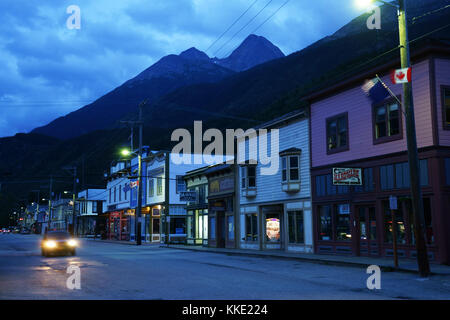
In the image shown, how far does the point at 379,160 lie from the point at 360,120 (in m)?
2.54

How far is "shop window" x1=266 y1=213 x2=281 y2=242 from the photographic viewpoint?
30812 millimetres

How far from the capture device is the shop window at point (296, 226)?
2776 cm

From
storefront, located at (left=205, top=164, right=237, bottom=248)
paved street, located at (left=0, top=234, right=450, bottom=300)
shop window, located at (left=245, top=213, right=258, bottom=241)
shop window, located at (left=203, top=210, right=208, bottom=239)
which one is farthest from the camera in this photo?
shop window, located at (left=203, top=210, right=208, bottom=239)

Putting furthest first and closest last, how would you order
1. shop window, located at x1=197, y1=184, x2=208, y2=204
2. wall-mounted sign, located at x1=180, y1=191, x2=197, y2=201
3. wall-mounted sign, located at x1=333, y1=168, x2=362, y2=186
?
wall-mounted sign, located at x1=180, y1=191, x2=197, y2=201 → shop window, located at x1=197, y1=184, x2=208, y2=204 → wall-mounted sign, located at x1=333, y1=168, x2=362, y2=186

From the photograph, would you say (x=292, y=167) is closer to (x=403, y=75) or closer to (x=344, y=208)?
(x=344, y=208)

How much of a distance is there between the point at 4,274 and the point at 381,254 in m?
16.0

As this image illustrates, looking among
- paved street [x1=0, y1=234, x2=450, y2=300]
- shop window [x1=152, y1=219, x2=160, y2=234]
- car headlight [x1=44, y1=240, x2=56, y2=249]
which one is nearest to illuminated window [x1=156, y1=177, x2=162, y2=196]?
shop window [x1=152, y1=219, x2=160, y2=234]

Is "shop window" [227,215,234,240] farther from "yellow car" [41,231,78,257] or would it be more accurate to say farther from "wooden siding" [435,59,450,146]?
"wooden siding" [435,59,450,146]

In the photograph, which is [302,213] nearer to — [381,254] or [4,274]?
[381,254]

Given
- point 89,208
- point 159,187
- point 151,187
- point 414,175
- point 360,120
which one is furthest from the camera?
point 89,208

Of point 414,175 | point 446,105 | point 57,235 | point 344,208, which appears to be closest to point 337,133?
point 344,208

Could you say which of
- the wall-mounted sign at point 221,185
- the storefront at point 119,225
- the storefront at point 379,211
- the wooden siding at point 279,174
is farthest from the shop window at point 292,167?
the storefront at point 119,225

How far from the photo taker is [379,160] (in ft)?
72.2
